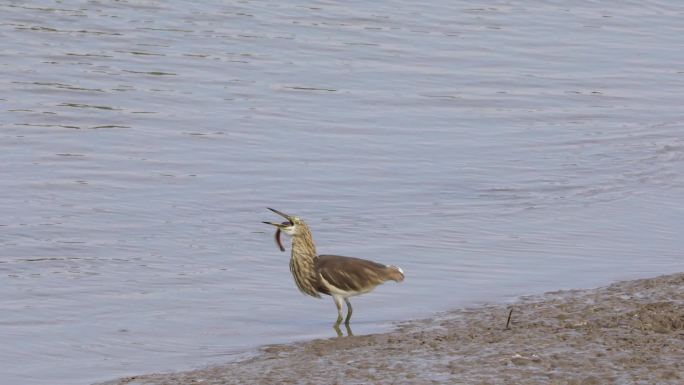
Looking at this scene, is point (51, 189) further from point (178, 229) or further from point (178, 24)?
point (178, 24)

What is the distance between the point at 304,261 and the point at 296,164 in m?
5.78

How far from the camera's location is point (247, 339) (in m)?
10.5

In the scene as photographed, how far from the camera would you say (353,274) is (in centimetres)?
1036

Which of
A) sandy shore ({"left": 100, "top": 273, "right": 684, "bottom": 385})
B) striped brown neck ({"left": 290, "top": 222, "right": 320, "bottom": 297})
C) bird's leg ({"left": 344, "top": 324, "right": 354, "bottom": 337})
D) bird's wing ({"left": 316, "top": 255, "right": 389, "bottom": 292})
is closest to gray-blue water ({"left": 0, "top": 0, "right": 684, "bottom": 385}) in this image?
bird's leg ({"left": 344, "top": 324, "right": 354, "bottom": 337})

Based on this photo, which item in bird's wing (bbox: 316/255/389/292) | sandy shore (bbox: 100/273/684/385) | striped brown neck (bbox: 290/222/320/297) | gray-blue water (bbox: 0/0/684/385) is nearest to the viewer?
sandy shore (bbox: 100/273/684/385)

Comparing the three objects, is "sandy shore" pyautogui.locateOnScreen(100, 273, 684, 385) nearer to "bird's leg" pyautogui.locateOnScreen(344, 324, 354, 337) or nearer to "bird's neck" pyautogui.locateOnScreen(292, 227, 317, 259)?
"bird's leg" pyautogui.locateOnScreen(344, 324, 354, 337)

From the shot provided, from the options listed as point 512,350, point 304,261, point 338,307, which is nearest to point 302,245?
point 304,261

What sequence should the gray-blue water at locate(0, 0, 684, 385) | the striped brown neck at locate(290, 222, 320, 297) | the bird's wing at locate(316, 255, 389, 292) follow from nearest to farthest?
the bird's wing at locate(316, 255, 389, 292) < the striped brown neck at locate(290, 222, 320, 297) < the gray-blue water at locate(0, 0, 684, 385)

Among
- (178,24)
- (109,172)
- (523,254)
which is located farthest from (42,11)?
(523,254)

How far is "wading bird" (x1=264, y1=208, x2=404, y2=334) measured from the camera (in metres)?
10.4

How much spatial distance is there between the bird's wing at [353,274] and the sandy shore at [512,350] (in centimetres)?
42

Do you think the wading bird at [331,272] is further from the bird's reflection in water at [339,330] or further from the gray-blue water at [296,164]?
the gray-blue water at [296,164]

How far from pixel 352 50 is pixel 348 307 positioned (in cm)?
1310

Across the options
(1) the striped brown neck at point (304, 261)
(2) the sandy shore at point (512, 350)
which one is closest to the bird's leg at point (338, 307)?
(1) the striped brown neck at point (304, 261)
